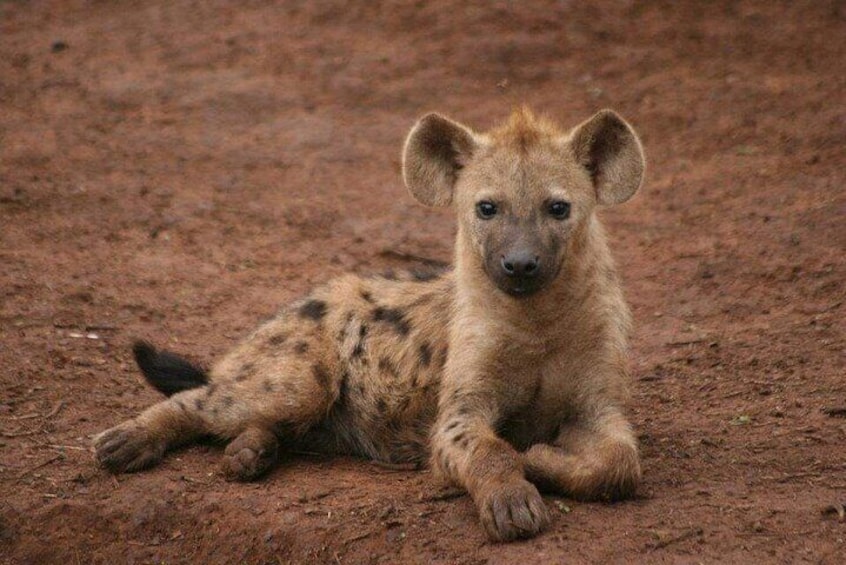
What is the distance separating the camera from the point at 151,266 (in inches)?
229

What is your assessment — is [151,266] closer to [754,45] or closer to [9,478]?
[9,478]

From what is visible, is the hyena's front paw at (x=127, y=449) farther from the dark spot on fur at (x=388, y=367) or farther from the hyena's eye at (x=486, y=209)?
the hyena's eye at (x=486, y=209)

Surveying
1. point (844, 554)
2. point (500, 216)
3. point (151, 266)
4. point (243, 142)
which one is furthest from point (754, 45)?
point (844, 554)

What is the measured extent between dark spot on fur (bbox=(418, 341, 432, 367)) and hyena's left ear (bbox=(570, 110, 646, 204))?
2.53 ft

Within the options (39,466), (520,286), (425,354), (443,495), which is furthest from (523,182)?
(39,466)

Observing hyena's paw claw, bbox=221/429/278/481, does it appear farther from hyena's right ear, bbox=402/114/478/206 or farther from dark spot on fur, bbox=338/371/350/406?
hyena's right ear, bbox=402/114/478/206

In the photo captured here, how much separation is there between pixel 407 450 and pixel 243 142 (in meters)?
3.75

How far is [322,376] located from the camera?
167 inches

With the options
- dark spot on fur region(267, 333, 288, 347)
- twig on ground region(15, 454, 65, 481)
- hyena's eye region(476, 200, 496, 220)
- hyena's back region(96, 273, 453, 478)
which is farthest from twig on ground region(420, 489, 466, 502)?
twig on ground region(15, 454, 65, 481)

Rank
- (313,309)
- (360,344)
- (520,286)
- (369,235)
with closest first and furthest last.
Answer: (520,286) < (360,344) < (313,309) < (369,235)

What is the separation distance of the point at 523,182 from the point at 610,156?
38 centimetres

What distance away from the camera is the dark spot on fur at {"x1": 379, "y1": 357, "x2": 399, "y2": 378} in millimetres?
4160

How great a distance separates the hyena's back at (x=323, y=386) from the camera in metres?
4.07

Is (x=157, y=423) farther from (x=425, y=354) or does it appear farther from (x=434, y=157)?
(x=434, y=157)
